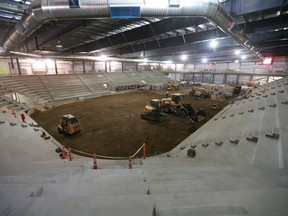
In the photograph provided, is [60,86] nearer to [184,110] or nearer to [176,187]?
[184,110]

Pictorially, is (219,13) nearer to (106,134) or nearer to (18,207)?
(18,207)

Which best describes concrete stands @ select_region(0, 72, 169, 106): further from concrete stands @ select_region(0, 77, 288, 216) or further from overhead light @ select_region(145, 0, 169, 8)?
overhead light @ select_region(145, 0, 169, 8)

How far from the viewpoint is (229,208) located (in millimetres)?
2164

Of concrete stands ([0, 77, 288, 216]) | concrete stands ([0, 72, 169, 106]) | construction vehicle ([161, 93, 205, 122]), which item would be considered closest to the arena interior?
concrete stands ([0, 77, 288, 216])

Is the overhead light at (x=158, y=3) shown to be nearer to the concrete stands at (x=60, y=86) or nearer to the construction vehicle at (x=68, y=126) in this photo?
the construction vehicle at (x=68, y=126)

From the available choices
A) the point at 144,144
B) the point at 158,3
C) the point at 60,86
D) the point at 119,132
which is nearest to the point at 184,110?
the point at 119,132

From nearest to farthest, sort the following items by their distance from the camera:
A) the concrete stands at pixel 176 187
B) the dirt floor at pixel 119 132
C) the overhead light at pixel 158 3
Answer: the concrete stands at pixel 176 187
the overhead light at pixel 158 3
the dirt floor at pixel 119 132

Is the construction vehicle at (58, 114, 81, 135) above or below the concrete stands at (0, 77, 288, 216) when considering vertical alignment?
below

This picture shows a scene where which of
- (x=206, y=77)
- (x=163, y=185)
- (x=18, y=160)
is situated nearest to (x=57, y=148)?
(x=18, y=160)

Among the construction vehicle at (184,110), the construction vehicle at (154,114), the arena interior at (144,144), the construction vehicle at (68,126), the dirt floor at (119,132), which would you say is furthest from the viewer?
the construction vehicle at (184,110)

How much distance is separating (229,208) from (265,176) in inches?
83.6

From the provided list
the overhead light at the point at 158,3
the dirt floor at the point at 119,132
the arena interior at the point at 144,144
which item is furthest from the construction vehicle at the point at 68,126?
the overhead light at the point at 158,3

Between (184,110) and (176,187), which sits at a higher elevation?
(176,187)

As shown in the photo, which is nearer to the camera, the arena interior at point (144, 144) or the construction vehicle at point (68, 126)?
the arena interior at point (144, 144)
